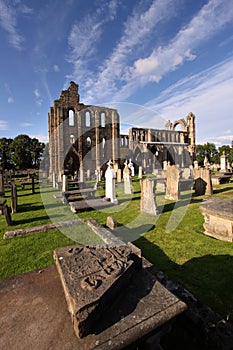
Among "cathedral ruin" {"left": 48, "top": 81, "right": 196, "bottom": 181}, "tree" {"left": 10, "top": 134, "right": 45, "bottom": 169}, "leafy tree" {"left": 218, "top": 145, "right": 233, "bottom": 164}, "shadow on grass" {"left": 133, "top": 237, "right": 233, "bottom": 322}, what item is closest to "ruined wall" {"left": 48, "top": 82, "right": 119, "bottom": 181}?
"cathedral ruin" {"left": 48, "top": 81, "right": 196, "bottom": 181}

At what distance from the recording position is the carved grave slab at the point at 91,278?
150cm

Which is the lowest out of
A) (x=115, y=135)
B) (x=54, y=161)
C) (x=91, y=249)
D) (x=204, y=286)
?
(x=204, y=286)

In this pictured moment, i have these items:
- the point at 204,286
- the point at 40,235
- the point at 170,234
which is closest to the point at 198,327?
the point at 204,286

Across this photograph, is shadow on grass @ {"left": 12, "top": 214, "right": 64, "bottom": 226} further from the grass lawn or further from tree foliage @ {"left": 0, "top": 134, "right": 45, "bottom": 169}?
tree foliage @ {"left": 0, "top": 134, "right": 45, "bottom": 169}

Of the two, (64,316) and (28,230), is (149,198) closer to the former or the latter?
(28,230)

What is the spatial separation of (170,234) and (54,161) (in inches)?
824

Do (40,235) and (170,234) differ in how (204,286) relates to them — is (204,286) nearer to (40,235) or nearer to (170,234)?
(170,234)

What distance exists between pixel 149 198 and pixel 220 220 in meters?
3.13

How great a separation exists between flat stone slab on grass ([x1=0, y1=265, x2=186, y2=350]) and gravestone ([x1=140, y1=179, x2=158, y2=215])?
216 inches

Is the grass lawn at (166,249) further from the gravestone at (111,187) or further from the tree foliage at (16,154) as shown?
the tree foliage at (16,154)

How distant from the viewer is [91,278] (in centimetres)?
184

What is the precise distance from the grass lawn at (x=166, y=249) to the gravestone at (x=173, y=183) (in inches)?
86.0

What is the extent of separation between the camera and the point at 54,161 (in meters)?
23.7

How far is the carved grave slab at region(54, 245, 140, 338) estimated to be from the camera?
4.94 feet
